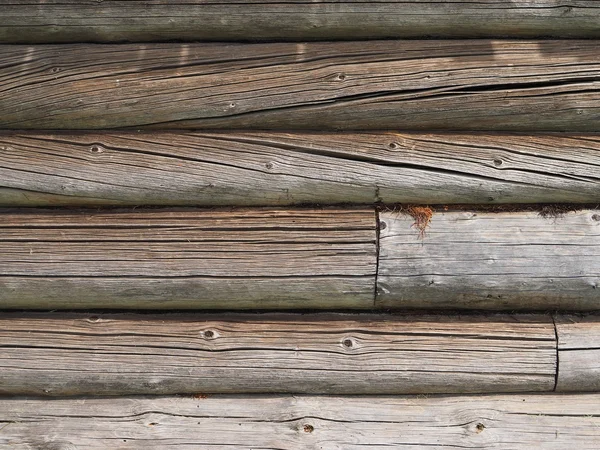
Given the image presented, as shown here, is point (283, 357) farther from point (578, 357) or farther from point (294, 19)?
point (294, 19)

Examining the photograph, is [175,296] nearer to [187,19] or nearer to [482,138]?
[187,19]

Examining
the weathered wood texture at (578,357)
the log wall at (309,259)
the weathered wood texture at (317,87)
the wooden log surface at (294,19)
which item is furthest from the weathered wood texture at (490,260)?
the wooden log surface at (294,19)

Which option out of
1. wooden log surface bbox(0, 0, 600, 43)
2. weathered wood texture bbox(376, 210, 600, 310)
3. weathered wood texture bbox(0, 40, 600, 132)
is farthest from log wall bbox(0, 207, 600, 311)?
wooden log surface bbox(0, 0, 600, 43)

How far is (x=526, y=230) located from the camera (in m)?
2.27

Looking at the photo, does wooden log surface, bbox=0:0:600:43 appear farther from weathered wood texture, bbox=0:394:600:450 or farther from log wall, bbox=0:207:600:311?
weathered wood texture, bbox=0:394:600:450

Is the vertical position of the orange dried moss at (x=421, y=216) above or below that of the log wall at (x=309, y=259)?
above

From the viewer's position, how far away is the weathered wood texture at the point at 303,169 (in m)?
2.28

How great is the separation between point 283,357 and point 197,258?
0.46 meters

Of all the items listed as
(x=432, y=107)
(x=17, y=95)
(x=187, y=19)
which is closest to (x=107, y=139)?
(x=17, y=95)

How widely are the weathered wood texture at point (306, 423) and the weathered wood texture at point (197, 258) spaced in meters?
0.37

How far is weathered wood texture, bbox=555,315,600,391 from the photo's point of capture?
7.34 ft

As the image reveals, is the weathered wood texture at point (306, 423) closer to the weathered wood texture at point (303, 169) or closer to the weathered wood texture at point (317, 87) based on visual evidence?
the weathered wood texture at point (303, 169)

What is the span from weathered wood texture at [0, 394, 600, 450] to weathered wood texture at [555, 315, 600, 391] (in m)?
0.06

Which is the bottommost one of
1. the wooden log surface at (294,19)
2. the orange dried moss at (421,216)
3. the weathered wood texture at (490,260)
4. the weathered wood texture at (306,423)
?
the weathered wood texture at (306,423)
